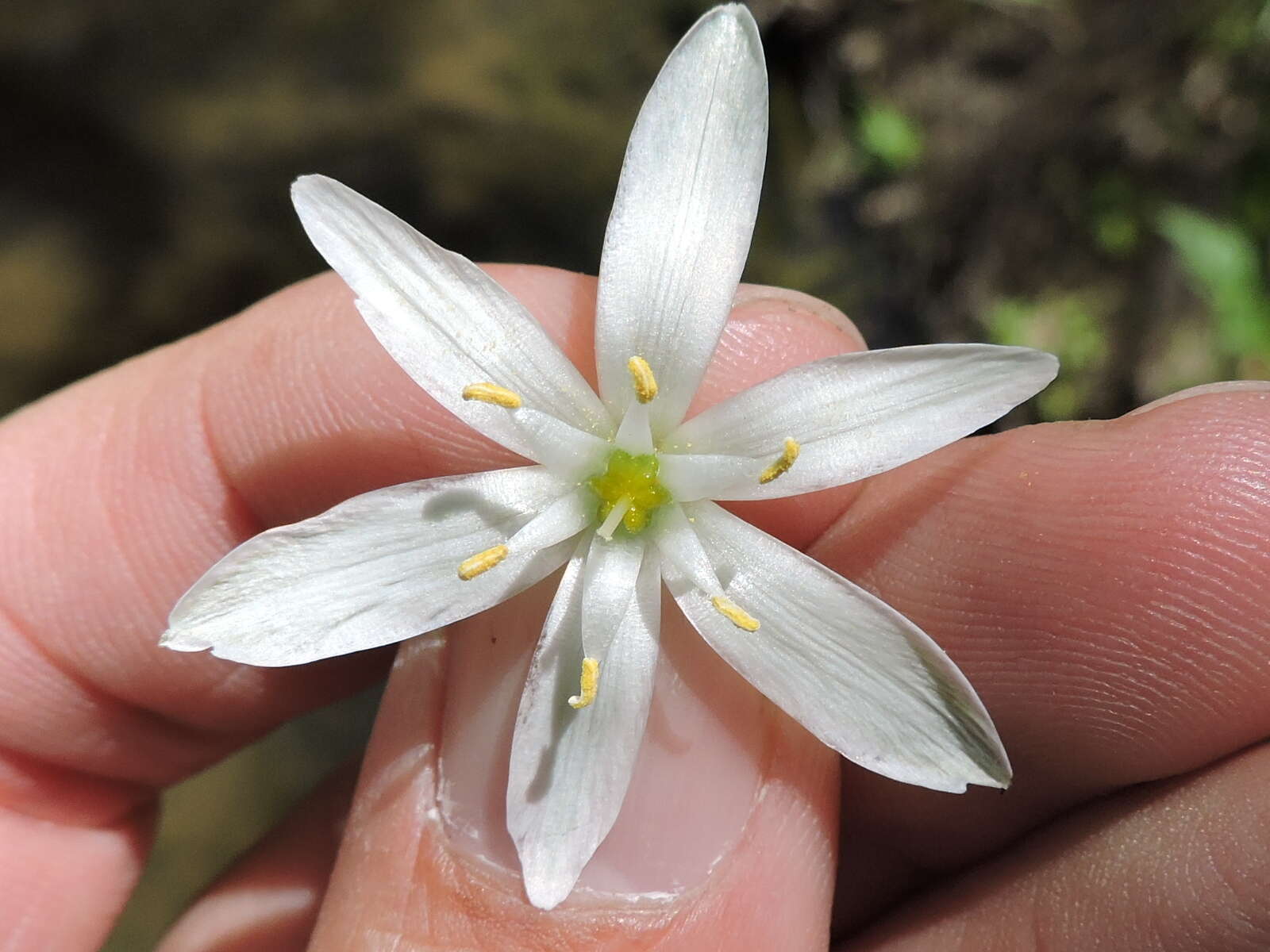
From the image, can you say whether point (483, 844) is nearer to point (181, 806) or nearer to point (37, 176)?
point (181, 806)

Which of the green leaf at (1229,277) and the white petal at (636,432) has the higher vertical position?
the white petal at (636,432)

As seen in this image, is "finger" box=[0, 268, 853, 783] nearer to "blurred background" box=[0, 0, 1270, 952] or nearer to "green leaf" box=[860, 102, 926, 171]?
"blurred background" box=[0, 0, 1270, 952]

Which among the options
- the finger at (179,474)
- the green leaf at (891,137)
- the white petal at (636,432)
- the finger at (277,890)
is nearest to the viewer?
the white petal at (636,432)

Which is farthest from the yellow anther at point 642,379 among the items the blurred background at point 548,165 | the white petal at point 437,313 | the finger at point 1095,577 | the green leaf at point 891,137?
the green leaf at point 891,137

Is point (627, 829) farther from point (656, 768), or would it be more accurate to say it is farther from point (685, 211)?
point (685, 211)

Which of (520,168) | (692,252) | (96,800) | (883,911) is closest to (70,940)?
(96,800)

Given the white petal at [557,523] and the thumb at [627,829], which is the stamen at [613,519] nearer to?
the white petal at [557,523]

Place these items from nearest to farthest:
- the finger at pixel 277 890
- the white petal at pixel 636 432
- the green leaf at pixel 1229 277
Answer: the white petal at pixel 636 432 < the finger at pixel 277 890 < the green leaf at pixel 1229 277
